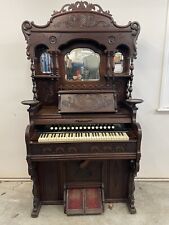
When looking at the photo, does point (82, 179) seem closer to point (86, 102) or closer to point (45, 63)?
point (86, 102)

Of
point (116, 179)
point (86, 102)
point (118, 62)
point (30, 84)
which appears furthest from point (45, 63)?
point (116, 179)

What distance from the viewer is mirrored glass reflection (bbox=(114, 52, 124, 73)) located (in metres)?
2.15

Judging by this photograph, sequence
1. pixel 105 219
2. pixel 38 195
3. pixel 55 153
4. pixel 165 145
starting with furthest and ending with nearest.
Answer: pixel 165 145 → pixel 38 195 → pixel 105 219 → pixel 55 153

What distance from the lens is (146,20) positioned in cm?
223

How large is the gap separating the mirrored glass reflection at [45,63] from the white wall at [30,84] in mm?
312

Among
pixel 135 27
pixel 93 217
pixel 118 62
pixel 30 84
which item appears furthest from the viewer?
pixel 30 84

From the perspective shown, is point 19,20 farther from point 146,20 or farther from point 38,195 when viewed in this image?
point 38,195

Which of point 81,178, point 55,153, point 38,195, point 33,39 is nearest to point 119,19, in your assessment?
point 33,39

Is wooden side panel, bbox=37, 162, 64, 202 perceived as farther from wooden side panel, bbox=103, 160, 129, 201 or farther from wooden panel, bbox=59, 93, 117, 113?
wooden panel, bbox=59, 93, 117, 113

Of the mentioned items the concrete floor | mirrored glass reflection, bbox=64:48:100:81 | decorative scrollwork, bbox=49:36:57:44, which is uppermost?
decorative scrollwork, bbox=49:36:57:44

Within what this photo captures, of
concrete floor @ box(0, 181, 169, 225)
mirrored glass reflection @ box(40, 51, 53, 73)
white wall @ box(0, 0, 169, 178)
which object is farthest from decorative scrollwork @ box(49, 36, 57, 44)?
concrete floor @ box(0, 181, 169, 225)

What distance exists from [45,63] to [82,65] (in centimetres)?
36

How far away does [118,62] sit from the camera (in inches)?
86.0

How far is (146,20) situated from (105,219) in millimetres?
1991
